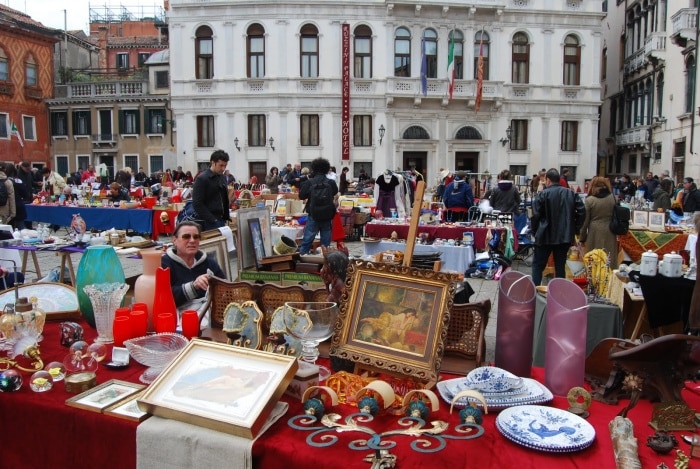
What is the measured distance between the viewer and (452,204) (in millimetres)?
10625

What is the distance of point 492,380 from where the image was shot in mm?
2172

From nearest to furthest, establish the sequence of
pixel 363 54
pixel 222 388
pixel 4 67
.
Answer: pixel 222 388 → pixel 363 54 → pixel 4 67

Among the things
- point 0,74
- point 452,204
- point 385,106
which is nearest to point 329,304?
point 452,204

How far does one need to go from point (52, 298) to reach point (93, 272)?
0.51 m

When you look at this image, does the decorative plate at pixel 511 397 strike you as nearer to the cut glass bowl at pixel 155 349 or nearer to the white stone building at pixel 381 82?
the cut glass bowl at pixel 155 349

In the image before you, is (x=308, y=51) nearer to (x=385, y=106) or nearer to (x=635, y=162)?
(x=385, y=106)

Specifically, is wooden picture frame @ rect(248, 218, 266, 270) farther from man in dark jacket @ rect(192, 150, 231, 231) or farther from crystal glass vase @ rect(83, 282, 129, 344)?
crystal glass vase @ rect(83, 282, 129, 344)

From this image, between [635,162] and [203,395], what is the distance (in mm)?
29005

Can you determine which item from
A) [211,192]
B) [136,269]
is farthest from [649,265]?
[136,269]

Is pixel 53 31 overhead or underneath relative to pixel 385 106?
overhead

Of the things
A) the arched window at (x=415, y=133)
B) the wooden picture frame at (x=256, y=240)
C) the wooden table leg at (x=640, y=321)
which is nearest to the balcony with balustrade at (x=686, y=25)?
the arched window at (x=415, y=133)

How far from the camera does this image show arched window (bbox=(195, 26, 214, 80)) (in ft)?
78.8

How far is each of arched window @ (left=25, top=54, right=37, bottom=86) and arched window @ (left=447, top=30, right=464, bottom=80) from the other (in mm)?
22788

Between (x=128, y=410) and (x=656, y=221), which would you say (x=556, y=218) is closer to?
(x=656, y=221)
